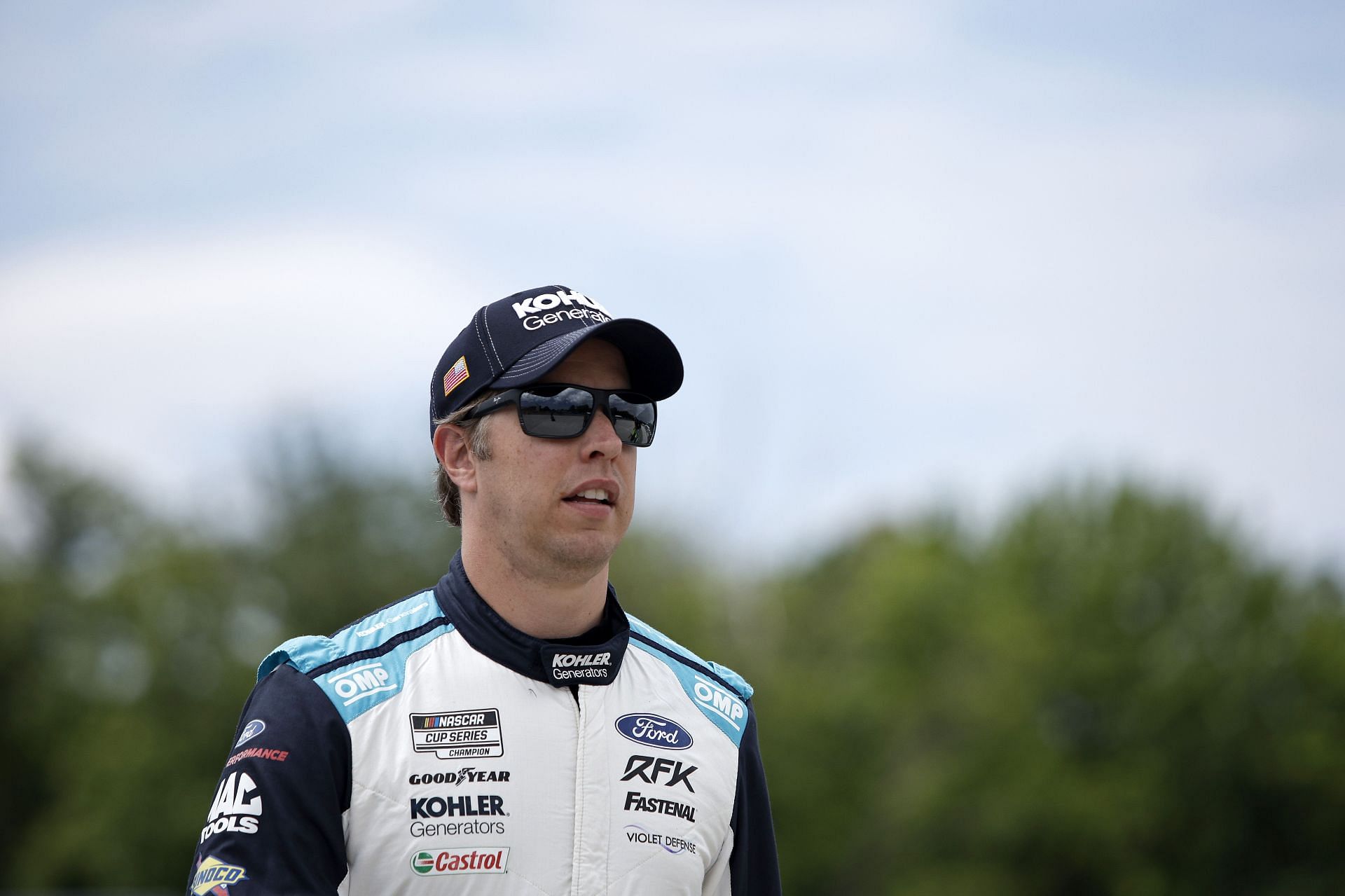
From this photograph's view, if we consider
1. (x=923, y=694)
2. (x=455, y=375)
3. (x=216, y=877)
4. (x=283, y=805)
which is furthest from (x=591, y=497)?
(x=923, y=694)

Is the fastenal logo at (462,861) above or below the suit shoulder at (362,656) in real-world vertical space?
below

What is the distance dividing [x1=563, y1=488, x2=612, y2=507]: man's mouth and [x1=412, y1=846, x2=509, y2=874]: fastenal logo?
0.81 metres

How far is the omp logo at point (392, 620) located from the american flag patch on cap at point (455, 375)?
0.53 m

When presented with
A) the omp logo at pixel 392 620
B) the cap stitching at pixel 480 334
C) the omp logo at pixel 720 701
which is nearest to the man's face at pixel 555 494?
the cap stitching at pixel 480 334

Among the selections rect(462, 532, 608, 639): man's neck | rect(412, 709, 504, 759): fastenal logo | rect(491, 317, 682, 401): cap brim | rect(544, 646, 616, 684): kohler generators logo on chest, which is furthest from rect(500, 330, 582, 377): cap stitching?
rect(412, 709, 504, 759): fastenal logo

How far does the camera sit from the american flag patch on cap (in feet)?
11.0

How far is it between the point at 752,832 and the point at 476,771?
2.70 feet

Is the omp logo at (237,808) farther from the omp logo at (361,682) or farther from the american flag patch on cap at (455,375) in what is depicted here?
the american flag patch on cap at (455,375)

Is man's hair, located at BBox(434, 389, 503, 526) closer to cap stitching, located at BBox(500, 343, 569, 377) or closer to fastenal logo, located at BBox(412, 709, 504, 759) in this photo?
cap stitching, located at BBox(500, 343, 569, 377)

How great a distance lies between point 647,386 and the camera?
3441mm

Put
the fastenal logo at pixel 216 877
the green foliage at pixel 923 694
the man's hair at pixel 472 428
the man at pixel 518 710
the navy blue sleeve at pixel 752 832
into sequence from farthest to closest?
the green foliage at pixel 923 694
the navy blue sleeve at pixel 752 832
the man's hair at pixel 472 428
the man at pixel 518 710
the fastenal logo at pixel 216 877

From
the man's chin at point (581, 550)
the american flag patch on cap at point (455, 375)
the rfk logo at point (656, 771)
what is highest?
the american flag patch on cap at point (455, 375)

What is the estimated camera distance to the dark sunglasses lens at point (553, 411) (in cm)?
322

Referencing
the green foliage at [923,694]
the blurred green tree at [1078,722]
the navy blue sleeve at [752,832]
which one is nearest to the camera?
the navy blue sleeve at [752,832]
